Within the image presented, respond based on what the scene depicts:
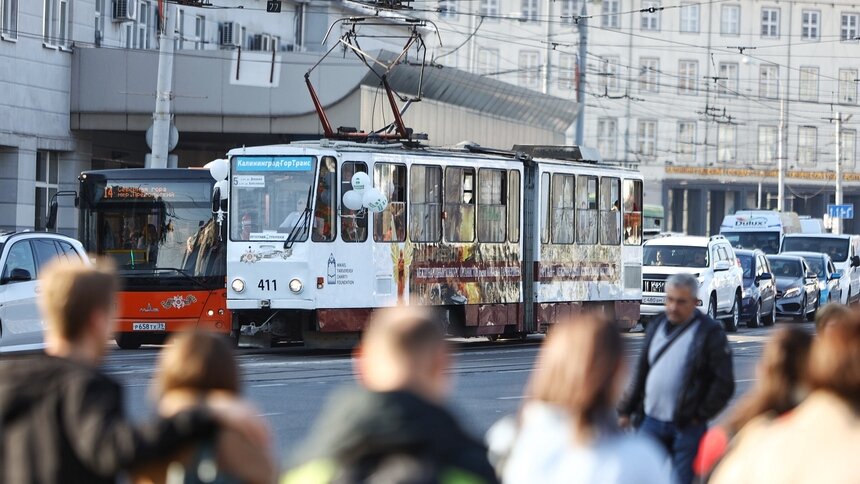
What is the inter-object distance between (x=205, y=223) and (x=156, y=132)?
493cm

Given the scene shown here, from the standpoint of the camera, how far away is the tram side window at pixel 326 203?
22047 millimetres

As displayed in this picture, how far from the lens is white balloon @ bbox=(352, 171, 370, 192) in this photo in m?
22.0

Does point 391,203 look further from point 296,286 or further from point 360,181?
point 296,286

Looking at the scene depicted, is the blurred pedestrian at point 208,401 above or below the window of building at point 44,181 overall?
below

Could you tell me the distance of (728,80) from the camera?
3088 inches

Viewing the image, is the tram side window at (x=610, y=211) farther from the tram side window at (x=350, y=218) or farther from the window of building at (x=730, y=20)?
the window of building at (x=730, y=20)

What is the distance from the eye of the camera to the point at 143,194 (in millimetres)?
23766

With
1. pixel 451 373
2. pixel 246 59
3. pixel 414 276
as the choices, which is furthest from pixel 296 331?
pixel 246 59

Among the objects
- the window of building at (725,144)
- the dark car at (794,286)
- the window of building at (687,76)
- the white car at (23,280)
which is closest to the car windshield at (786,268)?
the dark car at (794,286)

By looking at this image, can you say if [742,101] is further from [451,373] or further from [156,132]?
[451,373]

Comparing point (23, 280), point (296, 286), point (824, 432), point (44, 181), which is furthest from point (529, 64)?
point (824, 432)

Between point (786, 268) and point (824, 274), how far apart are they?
6.11ft

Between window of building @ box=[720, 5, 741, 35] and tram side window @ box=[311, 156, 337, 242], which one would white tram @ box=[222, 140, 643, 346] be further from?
window of building @ box=[720, 5, 741, 35]

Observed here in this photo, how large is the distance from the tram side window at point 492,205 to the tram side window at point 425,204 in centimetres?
108
